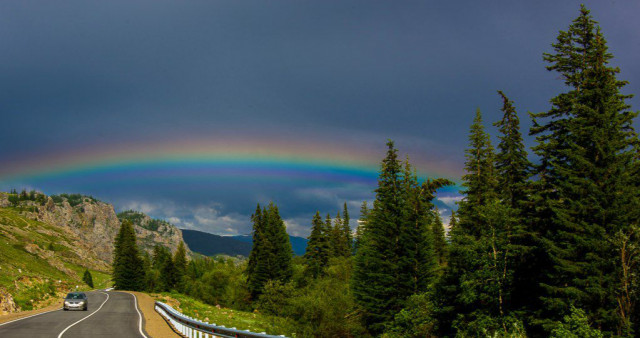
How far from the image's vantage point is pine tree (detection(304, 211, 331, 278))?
222 feet

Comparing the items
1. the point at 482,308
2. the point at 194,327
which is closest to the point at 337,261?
the point at 482,308

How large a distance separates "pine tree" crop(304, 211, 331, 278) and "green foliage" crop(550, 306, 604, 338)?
161 ft

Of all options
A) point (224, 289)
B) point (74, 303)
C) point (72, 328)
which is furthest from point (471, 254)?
point (224, 289)

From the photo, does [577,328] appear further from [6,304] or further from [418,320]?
[6,304]

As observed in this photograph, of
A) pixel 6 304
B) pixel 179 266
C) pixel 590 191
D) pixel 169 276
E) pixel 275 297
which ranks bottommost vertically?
pixel 169 276

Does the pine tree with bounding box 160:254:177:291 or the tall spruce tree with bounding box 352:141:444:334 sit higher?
the tall spruce tree with bounding box 352:141:444:334

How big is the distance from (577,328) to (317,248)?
5231cm

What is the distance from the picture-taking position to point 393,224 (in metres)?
38.2

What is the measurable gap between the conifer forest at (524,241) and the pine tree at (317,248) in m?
21.2

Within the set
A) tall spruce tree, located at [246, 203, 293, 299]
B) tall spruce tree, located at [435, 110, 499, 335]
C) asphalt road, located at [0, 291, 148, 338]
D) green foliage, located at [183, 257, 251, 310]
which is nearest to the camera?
asphalt road, located at [0, 291, 148, 338]

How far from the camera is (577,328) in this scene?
67.8ft

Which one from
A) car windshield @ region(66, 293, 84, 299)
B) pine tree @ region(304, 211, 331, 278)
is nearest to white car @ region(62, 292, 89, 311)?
car windshield @ region(66, 293, 84, 299)

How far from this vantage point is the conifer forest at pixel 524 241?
22.4 metres

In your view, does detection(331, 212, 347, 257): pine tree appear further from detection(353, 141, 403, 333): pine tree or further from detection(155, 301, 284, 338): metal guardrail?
detection(155, 301, 284, 338): metal guardrail
